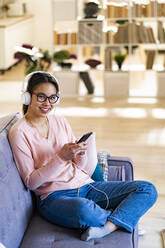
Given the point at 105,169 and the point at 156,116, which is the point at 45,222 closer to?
→ the point at 105,169

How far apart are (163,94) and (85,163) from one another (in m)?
4.01

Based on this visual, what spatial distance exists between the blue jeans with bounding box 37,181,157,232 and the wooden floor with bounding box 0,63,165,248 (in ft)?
1.50

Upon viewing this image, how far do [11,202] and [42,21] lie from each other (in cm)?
799

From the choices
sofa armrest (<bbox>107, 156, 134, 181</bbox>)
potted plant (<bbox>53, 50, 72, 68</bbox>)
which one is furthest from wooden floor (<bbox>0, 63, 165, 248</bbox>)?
potted plant (<bbox>53, 50, 72, 68</bbox>)

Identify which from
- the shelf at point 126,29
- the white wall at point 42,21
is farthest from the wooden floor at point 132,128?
the white wall at point 42,21

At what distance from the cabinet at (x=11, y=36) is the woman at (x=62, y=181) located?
5459mm

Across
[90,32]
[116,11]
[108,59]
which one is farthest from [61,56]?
[116,11]

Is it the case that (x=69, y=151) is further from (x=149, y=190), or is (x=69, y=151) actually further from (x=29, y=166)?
(x=149, y=190)

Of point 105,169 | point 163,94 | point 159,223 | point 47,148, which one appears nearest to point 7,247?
point 47,148

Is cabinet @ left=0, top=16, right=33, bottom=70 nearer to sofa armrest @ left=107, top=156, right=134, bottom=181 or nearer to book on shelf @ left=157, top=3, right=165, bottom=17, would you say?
book on shelf @ left=157, top=3, right=165, bottom=17

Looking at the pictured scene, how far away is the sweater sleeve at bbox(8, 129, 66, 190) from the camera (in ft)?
6.21

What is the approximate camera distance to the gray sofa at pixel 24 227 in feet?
5.43

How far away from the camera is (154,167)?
3.50 m

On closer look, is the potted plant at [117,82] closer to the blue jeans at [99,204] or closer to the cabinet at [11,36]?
the cabinet at [11,36]
